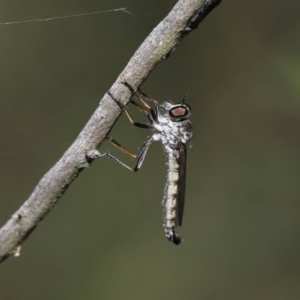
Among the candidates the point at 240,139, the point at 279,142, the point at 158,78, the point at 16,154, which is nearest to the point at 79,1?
the point at 158,78

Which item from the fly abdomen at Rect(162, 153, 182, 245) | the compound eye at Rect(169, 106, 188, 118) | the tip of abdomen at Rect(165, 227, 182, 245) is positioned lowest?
the tip of abdomen at Rect(165, 227, 182, 245)

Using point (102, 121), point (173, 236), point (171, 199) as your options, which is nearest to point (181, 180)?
point (171, 199)

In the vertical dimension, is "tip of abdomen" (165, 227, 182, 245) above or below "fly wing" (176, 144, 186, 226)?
below

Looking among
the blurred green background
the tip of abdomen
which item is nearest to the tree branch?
the tip of abdomen

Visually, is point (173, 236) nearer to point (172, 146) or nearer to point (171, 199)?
point (171, 199)

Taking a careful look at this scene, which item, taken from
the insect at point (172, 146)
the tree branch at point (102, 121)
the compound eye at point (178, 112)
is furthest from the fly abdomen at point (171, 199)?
the tree branch at point (102, 121)

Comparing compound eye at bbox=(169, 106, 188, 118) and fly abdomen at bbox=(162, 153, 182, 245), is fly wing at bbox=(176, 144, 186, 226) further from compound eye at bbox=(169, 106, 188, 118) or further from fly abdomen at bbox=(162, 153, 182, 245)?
compound eye at bbox=(169, 106, 188, 118)

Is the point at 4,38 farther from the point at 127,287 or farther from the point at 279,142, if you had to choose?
the point at 279,142
